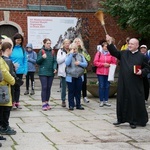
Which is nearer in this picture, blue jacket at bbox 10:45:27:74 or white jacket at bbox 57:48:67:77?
blue jacket at bbox 10:45:27:74

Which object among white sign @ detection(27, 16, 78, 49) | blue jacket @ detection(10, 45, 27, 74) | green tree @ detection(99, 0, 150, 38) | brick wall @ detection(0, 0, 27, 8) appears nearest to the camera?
blue jacket @ detection(10, 45, 27, 74)

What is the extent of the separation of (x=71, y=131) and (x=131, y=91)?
60.0 inches

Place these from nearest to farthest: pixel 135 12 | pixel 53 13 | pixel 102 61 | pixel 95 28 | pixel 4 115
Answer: pixel 4 115, pixel 102 61, pixel 135 12, pixel 53 13, pixel 95 28

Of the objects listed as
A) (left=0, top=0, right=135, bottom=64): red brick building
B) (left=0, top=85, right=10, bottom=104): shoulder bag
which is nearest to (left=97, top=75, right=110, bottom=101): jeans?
(left=0, top=85, right=10, bottom=104): shoulder bag

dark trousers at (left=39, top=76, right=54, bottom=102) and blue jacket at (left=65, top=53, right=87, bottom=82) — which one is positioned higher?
blue jacket at (left=65, top=53, right=87, bottom=82)

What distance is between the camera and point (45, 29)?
2317 centimetres

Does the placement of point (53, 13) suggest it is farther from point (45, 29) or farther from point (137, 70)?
point (137, 70)

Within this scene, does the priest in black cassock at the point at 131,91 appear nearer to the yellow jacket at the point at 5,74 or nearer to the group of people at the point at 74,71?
the group of people at the point at 74,71

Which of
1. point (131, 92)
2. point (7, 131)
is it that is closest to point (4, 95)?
point (7, 131)

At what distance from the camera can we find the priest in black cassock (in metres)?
9.00

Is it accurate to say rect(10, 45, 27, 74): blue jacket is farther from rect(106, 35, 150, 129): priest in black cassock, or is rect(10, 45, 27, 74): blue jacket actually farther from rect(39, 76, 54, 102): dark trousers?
rect(106, 35, 150, 129): priest in black cassock

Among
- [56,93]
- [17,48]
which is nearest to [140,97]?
[17,48]

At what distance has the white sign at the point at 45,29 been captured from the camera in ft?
75.8

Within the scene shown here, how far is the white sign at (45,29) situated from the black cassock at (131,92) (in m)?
14.2
